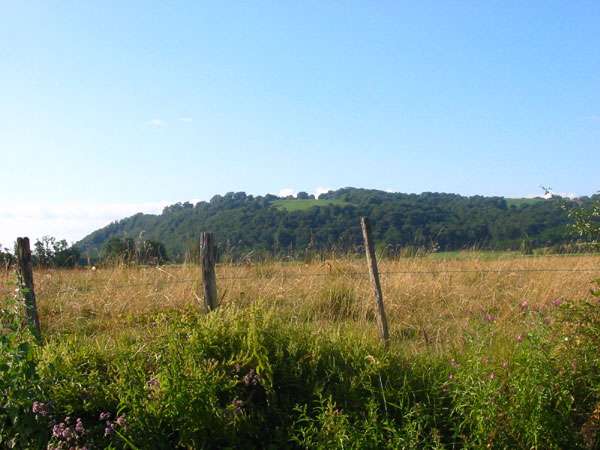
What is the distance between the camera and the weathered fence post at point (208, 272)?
22.9 ft

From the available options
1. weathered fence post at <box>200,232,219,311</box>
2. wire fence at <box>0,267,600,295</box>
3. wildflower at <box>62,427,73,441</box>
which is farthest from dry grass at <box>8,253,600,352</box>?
wildflower at <box>62,427,73,441</box>

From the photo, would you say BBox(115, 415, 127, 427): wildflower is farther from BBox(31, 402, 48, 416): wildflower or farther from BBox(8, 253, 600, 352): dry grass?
BBox(8, 253, 600, 352): dry grass

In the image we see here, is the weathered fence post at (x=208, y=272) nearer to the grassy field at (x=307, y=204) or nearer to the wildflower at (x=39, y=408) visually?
the wildflower at (x=39, y=408)

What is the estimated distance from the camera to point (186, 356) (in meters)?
4.88

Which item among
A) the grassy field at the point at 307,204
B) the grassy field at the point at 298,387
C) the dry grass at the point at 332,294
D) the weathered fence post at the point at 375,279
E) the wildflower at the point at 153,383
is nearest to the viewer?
the grassy field at the point at 298,387

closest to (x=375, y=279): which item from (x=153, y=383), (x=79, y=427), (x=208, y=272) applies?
(x=208, y=272)

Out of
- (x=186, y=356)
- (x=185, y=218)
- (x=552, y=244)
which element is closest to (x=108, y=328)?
(x=186, y=356)

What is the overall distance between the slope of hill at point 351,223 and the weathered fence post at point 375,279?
227cm

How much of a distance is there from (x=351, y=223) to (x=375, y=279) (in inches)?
1058

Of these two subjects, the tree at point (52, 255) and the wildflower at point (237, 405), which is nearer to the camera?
the wildflower at point (237, 405)

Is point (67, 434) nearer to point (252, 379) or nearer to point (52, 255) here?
point (252, 379)

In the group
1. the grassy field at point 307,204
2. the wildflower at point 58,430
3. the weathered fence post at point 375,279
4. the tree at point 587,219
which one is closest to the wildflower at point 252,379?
the wildflower at point 58,430

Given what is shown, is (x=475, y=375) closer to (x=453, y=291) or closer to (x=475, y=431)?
(x=475, y=431)

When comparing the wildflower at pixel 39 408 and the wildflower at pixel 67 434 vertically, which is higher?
the wildflower at pixel 39 408
